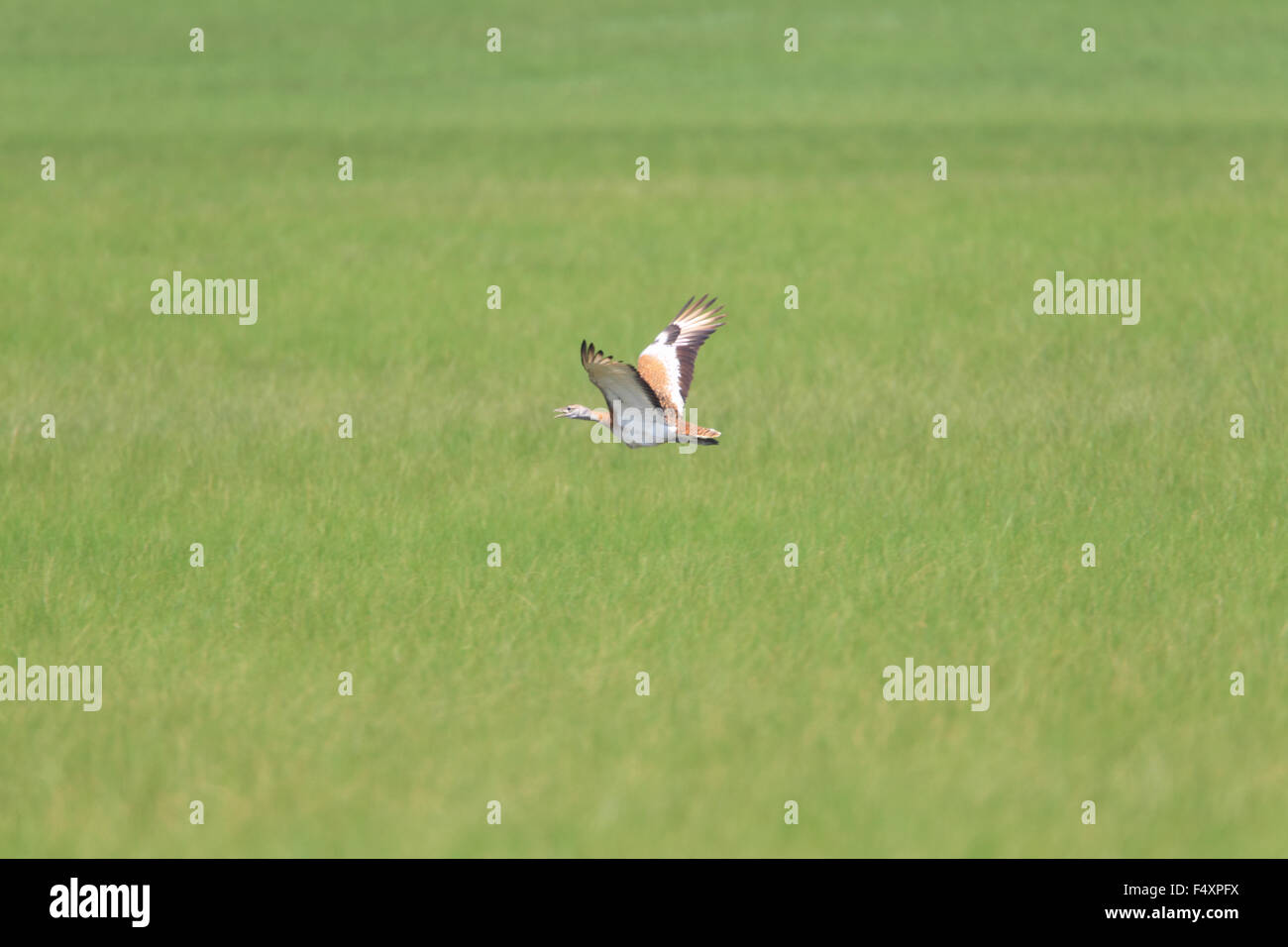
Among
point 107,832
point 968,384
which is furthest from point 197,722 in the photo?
point 968,384

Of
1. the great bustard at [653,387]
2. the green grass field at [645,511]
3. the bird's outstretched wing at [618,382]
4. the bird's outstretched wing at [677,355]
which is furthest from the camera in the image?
the bird's outstretched wing at [677,355]

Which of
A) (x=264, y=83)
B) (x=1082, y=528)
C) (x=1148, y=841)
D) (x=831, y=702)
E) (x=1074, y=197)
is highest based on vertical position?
(x=264, y=83)

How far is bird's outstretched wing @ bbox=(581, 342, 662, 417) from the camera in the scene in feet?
35.1

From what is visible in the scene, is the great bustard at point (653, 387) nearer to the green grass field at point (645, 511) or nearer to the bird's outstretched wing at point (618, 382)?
the bird's outstretched wing at point (618, 382)

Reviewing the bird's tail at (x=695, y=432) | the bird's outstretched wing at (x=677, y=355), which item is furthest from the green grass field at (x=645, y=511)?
the bird's outstretched wing at (x=677, y=355)

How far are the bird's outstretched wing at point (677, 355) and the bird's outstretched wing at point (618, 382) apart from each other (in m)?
0.20

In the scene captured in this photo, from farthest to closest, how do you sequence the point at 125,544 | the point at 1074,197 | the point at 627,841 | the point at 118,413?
the point at 1074,197 < the point at 118,413 < the point at 125,544 < the point at 627,841

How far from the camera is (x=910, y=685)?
9133 millimetres

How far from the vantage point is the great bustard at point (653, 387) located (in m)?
10.9

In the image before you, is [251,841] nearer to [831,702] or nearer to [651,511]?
[831,702]

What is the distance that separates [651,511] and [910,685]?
365cm

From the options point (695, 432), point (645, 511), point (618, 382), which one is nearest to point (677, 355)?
point (695, 432)

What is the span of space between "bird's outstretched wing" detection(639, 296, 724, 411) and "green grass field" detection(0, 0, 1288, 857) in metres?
0.91

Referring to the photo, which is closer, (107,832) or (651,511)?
(107,832)
